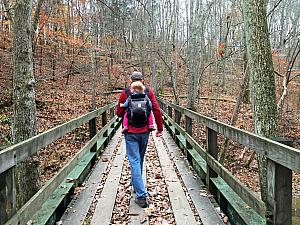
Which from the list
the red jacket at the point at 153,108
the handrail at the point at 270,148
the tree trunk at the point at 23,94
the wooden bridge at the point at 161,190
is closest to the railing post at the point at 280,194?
the wooden bridge at the point at 161,190

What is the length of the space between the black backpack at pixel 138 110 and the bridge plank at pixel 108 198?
3.74ft

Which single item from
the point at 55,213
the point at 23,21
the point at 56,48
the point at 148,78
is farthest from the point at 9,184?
the point at 148,78

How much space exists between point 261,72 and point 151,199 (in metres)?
2.56

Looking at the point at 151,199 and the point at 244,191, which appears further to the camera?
the point at 151,199

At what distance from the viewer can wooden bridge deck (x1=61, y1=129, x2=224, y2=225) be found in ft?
13.7

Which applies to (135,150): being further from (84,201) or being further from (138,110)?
(84,201)

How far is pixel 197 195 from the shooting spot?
5.03 m

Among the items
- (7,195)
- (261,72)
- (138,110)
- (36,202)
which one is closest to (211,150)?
(138,110)

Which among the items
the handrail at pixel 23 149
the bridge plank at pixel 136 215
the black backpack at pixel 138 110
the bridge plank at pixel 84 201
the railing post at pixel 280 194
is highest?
the black backpack at pixel 138 110

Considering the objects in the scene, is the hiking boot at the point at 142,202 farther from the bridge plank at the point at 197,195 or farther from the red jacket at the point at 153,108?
the red jacket at the point at 153,108

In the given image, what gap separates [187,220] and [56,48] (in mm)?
26381

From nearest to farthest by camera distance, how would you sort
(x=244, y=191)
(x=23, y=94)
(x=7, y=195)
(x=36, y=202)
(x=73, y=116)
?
(x=7, y=195) < (x=36, y=202) < (x=244, y=191) < (x=23, y=94) < (x=73, y=116)

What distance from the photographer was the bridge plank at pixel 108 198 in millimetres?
4168

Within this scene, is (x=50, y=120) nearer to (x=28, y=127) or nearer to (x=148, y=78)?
(x=28, y=127)
